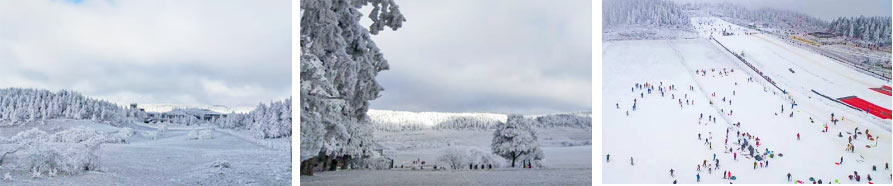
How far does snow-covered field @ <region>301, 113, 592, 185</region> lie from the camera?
799 centimetres

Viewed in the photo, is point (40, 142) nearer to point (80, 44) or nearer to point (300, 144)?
point (80, 44)

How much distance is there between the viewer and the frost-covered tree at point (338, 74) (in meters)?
7.09

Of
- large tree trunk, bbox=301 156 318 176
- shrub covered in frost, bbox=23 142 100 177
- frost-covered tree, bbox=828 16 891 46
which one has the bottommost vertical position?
large tree trunk, bbox=301 156 318 176

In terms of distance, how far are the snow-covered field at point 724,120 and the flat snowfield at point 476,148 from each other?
416 mm

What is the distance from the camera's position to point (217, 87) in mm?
6793

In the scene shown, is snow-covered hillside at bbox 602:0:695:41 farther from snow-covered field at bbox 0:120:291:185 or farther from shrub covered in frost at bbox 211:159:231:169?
shrub covered in frost at bbox 211:159:231:169

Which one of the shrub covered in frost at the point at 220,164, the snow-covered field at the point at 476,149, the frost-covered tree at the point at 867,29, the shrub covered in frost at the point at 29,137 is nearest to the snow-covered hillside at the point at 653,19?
the snow-covered field at the point at 476,149

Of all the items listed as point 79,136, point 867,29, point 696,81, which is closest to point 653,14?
point 696,81

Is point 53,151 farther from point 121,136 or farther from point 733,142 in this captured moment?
point 733,142

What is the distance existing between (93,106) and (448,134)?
3.52m

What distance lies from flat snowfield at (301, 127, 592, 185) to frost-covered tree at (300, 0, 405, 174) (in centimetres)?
29

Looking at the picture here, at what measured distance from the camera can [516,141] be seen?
834 cm

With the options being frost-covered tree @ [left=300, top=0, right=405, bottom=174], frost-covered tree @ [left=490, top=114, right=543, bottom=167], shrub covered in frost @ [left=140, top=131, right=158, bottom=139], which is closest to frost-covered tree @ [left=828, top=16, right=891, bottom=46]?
frost-covered tree @ [left=490, top=114, right=543, bottom=167]

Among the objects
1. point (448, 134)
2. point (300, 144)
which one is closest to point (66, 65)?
point (300, 144)
